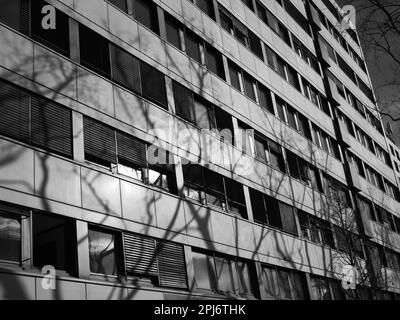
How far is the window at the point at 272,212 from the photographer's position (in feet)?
61.8

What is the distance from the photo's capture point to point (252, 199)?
18734 millimetres

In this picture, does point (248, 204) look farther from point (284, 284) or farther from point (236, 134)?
point (284, 284)

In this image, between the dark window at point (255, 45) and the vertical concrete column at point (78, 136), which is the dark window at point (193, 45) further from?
the vertical concrete column at point (78, 136)

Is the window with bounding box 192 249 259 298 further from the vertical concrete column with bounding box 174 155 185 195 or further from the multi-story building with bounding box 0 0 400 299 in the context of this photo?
the vertical concrete column with bounding box 174 155 185 195

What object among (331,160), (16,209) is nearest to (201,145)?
(16,209)

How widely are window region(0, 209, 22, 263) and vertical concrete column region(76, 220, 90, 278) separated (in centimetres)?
134

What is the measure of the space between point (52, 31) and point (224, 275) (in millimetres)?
8491

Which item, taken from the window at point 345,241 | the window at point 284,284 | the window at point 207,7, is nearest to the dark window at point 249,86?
the window at point 207,7

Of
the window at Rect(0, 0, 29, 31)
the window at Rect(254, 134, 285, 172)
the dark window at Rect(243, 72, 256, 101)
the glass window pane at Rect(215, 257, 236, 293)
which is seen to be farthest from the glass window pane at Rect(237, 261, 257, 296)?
the window at Rect(0, 0, 29, 31)

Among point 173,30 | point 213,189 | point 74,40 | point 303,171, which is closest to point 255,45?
point 303,171

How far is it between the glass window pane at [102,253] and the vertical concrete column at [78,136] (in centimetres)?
183

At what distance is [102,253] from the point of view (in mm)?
11812

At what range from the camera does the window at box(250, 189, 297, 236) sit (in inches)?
741

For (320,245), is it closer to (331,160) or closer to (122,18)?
(331,160)
